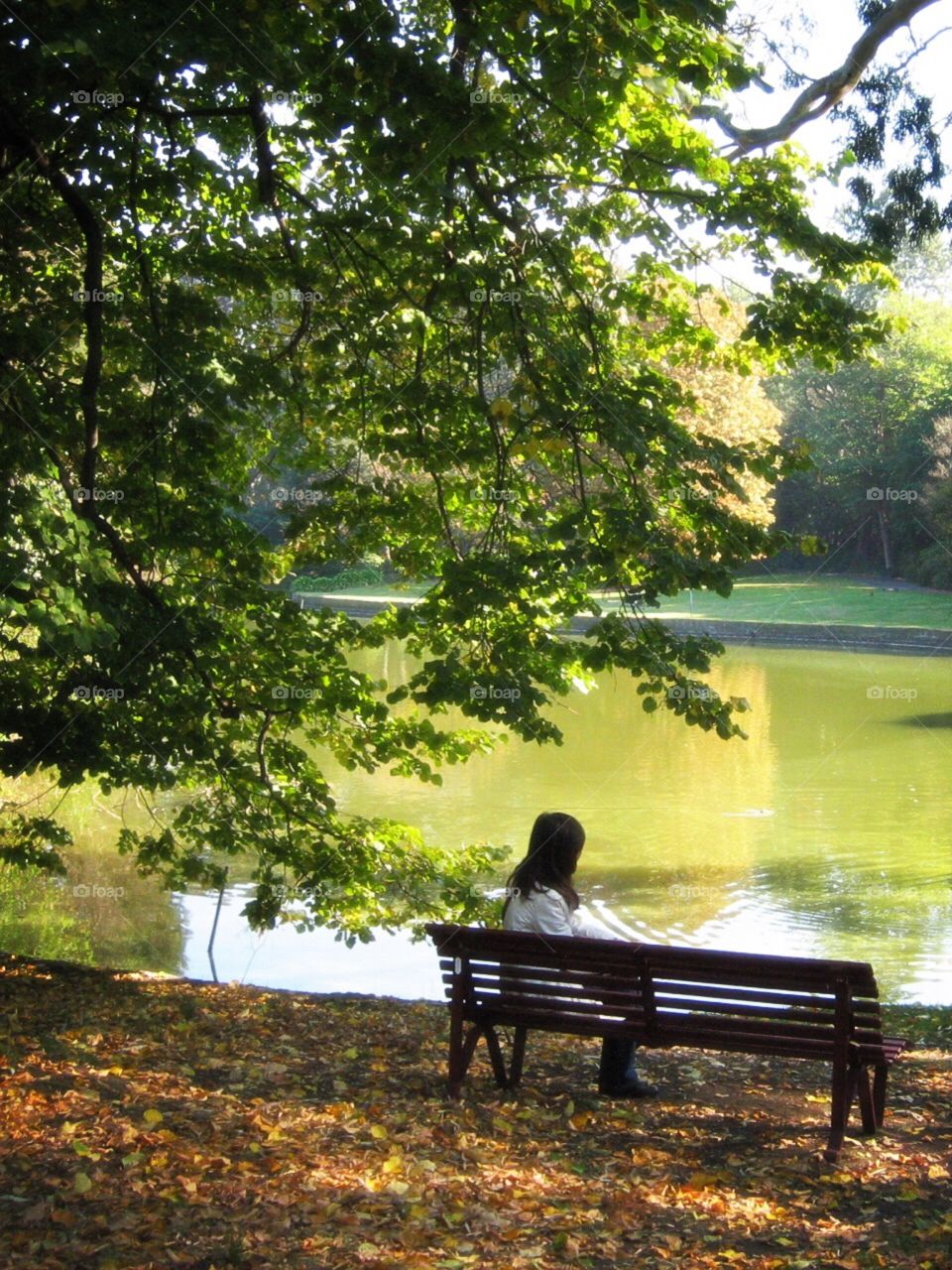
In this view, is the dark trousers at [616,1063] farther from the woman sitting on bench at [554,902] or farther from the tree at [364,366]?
the tree at [364,366]

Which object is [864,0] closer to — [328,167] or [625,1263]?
[328,167]

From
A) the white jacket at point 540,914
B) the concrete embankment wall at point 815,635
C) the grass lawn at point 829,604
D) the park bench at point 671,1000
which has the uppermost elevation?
the grass lawn at point 829,604

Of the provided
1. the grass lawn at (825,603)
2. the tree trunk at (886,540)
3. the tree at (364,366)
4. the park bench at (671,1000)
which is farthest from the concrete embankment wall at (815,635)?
the park bench at (671,1000)

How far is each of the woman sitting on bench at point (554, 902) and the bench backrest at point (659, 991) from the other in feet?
0.73

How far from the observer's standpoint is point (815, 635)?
131ft

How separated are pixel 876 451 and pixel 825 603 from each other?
701 centimetres

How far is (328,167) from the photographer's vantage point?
7.97 metres

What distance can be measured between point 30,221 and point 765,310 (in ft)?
13.2

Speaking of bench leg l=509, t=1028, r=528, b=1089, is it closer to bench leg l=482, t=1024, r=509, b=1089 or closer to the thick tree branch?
bench leg l=482, t=1024, r=509, b=1089

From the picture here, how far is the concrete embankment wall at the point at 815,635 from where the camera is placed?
122 feet

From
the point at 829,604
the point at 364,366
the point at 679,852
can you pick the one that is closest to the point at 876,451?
the point at 829,604

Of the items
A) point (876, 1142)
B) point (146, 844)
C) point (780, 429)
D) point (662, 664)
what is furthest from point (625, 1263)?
point (780, 429)

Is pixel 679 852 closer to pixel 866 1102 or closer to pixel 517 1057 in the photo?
pixel 517 1057

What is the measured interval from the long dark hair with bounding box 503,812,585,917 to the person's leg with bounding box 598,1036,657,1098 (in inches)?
23.4
